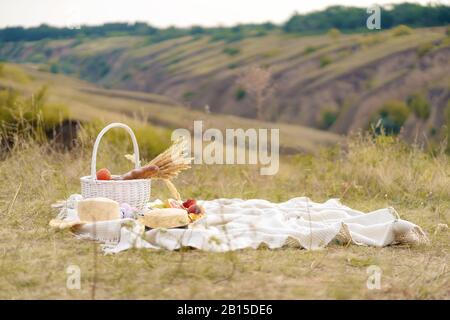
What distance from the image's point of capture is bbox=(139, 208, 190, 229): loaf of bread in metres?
4.93

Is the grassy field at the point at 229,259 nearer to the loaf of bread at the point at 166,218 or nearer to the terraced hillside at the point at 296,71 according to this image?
the loaf of bread at the point at 166,218

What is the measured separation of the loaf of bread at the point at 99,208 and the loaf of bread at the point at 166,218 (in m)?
0.30

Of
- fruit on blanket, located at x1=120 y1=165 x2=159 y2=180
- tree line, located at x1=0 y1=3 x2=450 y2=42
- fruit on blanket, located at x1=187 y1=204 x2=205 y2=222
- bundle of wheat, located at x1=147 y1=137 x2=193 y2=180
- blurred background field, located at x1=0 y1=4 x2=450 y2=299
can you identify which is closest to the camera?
blurred background field, located at x1=0 y1=4 x2=450 y2=299

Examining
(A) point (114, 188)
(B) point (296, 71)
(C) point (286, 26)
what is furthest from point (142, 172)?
(C) point (286, 26)

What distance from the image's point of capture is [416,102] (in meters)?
43.6

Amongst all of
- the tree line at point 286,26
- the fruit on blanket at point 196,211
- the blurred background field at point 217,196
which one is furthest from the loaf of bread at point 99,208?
the tree line at point 286,26

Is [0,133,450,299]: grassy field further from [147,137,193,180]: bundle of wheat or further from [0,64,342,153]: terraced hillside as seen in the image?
[0,64,342,153]: terraced hillside

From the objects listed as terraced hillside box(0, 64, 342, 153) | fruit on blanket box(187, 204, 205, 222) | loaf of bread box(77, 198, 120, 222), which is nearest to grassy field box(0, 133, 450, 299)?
loaf of bread box(77, 198, 120, 222)

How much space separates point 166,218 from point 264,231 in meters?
0.75

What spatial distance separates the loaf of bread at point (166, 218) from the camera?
194 inches

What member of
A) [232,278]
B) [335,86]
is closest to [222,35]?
[335,86]

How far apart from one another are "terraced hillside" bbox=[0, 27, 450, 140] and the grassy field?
3064 cm

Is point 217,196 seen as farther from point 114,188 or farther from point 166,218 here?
point 166,218
